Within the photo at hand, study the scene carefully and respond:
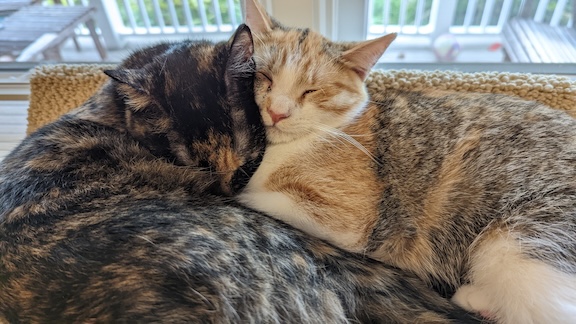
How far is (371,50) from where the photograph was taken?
136 cm

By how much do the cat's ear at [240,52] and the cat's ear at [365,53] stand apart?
1.01 feet

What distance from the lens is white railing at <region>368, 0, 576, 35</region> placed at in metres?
2.11

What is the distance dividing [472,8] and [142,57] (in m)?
1.54

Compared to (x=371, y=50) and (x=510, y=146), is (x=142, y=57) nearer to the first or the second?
(x=371, y=50)

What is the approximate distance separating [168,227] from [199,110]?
312 millimetres

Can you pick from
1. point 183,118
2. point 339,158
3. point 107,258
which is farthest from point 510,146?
point 107,258

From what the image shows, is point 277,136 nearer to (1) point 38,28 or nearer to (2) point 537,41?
(2) point 537,41

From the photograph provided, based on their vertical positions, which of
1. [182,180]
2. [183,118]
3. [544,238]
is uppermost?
[183,118]

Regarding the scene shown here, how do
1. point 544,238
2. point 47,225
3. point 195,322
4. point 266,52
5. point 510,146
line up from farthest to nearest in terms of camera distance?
point 266,52 < point 510,146 < point 544,238 < point 47,225 < point 195,322

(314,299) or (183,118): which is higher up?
(183,118)

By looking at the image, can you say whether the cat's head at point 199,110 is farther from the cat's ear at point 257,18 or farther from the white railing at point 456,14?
the white railing at point 456,14

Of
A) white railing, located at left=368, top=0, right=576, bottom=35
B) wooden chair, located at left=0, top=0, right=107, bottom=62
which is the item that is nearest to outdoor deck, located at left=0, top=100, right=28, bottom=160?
wooden chair, located at left=0, top=0, right=107, bottom=62

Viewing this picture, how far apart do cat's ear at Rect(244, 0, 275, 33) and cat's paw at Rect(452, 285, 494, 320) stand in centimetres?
92

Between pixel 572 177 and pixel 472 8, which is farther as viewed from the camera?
pixel 472 8
